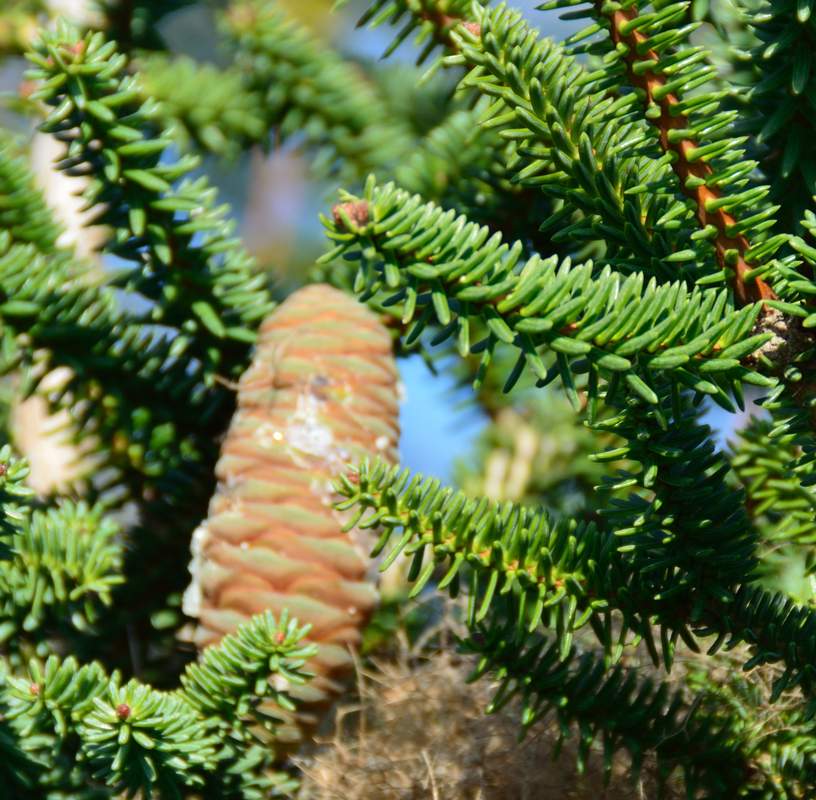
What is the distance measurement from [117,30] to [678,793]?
0.80 meters

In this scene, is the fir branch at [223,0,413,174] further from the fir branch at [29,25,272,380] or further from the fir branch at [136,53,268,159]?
the fir branch at [29,25,272,380]

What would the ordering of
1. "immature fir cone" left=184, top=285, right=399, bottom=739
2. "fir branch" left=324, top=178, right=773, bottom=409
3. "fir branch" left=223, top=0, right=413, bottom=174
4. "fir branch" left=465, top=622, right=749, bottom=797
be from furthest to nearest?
"fir branch" left=223, top=0, right=413, bottom=174 < "immature fir cone" left=184, top=285, right=399, bottom=739 < "fir branch" left=465, top=622, right=749, bottom=797 < "fir branch" left=324, top=178, right=773, bottom=409

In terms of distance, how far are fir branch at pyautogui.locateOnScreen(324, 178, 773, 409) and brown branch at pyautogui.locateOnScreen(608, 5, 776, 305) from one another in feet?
0.09

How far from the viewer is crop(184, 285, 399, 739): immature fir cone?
656 mm

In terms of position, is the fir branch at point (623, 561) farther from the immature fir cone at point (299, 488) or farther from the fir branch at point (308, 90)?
the fir branch at point (308, 90)

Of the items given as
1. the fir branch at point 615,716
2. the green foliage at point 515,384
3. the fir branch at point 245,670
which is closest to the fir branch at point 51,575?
the green foliage at point 515,384

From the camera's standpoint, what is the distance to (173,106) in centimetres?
100

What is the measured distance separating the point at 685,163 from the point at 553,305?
0.10 m

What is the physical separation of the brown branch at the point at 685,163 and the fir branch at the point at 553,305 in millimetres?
27

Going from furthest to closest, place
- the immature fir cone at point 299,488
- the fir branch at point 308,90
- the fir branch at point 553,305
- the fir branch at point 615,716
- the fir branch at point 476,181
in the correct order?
the fir branch at point 308,90 < the fir branch at point 476,181 < the immature fir cone at point 299,488 < the fir branch at point 615,716 < the fir branch at point 553,305

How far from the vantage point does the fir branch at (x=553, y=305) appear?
45 cm

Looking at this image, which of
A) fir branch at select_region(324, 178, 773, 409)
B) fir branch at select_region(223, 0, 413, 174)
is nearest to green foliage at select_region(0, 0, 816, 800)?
fir branch at select_region(324, 178, 773, 409)

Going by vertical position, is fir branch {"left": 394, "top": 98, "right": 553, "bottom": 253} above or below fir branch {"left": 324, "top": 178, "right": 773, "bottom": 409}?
above

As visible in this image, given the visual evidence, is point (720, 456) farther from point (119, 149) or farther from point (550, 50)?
point (119, 149)
